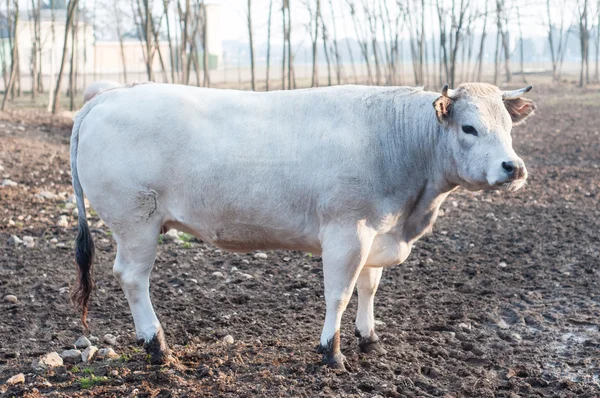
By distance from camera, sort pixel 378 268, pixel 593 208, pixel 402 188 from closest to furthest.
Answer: pixel 402 188
pixel 378 268
pixel 593 208

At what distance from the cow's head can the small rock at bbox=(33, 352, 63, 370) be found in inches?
116

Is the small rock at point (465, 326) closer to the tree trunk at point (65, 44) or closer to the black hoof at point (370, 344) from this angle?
the black hoof at point (370, 344)

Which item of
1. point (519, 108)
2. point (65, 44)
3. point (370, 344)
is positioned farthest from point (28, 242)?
point (65, 44)

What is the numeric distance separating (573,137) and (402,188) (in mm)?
12769

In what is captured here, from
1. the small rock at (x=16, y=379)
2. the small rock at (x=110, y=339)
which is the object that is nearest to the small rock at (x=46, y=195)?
the small rock at (x=110, y=339)

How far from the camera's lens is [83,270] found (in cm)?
545

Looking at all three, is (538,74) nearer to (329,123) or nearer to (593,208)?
(593,208)

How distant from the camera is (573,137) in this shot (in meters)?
16.6

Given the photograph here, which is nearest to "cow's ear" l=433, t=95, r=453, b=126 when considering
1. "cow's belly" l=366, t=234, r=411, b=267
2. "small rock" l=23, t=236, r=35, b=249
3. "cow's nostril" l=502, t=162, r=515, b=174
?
"cow's nostril" l=502, t=162, r=515, b=174

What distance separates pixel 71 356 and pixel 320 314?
2.01 m

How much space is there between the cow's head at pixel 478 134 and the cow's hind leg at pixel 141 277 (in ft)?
6.85

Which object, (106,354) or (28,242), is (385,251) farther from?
(28,242)

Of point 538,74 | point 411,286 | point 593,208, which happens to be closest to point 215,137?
point 411,286

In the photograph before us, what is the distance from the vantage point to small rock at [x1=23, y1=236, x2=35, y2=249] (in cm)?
786
